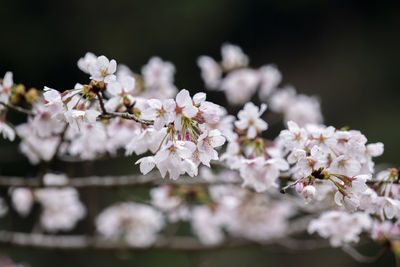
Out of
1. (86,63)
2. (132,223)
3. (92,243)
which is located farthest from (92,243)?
(86,63)

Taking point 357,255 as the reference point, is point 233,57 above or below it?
above

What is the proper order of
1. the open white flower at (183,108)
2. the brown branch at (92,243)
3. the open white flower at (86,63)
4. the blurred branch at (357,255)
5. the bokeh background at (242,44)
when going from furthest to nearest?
the bokeh background at (242,44) < the brown branch at (92,243) < the blurred branch at (357,255) < the open white flower at (86,63) < the open white flower at (183,108)

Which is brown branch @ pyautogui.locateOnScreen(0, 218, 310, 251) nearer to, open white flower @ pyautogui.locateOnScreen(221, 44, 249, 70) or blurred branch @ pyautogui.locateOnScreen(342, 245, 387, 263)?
blurred branch @ pyautogui.locateOnScreen(342, 245, 387, 263)

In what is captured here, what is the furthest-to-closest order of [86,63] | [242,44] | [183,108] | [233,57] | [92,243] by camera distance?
[242,44] → [233,57] → [92,243] → [86,63] → [183,108]

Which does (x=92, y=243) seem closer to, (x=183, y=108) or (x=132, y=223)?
(x=132, y=223)

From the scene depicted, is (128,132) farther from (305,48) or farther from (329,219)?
(305,48)

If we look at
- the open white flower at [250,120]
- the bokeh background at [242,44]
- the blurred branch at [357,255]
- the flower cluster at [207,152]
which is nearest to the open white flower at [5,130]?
the flower cluster at [207,152]

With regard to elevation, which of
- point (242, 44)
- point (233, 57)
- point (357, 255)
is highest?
point (242, 44)

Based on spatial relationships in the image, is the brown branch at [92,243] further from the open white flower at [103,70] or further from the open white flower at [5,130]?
the open white flower at [103,70]

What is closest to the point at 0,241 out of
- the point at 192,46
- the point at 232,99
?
the point at 232,99

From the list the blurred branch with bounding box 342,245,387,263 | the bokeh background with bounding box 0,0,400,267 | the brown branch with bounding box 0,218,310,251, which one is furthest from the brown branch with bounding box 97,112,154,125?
the bokeh background with bounding box 0,0,400,267
